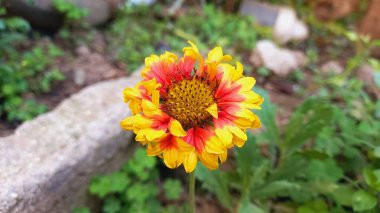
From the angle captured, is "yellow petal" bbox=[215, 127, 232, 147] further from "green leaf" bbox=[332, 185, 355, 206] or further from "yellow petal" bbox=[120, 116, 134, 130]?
"green leaf" bbox=[332, 185, 355, 206]

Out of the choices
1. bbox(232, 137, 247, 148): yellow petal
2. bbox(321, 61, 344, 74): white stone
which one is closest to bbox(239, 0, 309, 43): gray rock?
bbox(321, 61, 344, 74): white stone

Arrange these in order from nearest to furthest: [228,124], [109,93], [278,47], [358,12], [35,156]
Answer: [228,124] → [35,156] → [109,93] → [278,47] → [358,12]

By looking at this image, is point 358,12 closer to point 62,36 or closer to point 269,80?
point 269,80

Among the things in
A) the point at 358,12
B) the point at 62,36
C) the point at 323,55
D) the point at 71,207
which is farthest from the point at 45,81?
the point at 358,12

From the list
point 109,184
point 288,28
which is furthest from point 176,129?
point 288,28

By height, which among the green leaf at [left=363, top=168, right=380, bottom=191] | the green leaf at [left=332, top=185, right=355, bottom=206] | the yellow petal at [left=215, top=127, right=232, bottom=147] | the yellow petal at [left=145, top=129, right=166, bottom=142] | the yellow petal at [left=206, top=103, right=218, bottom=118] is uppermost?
the yellow petal at [left=206, top=103, right=218, bottom=118]

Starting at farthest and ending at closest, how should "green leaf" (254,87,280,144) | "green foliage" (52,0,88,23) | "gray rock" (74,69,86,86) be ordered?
"green foliage" (52,0,88,23) < "gray rock" (74,69,86,86) < "green leaf" (254,87,280,144)
